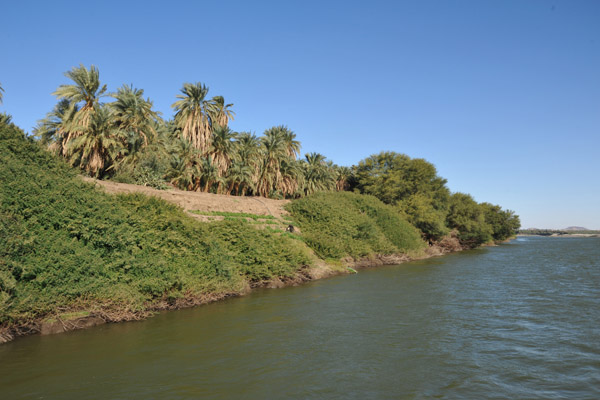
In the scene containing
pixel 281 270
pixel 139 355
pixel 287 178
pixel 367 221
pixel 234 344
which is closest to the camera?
pixel 139 355

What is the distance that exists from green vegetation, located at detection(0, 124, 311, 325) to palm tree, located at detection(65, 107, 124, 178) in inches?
600

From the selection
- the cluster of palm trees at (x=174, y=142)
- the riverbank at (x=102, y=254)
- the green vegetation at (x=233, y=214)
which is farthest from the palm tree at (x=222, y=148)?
the riverbank at (x=102, y=254)

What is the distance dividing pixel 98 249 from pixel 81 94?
84.1ft

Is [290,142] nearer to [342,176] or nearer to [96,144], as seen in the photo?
[342,176]

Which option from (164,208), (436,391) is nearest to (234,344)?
(436,391)

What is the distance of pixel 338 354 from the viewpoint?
10766 mm

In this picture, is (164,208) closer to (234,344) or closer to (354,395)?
(234,344)

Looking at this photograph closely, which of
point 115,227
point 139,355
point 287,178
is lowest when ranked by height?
point 139,355

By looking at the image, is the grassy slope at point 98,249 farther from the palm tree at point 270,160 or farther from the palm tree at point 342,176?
the palm tree at point 342,176

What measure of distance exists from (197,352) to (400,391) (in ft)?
19.6

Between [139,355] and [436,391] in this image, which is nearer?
[436,391]

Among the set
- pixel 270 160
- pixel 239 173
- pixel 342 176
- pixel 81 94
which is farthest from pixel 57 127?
pixel 342 176

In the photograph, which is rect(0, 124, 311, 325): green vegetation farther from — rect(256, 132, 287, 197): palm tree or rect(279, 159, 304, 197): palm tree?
rect(279, 159, 304, 197): palm tree

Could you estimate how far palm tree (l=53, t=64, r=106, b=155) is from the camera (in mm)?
33281
